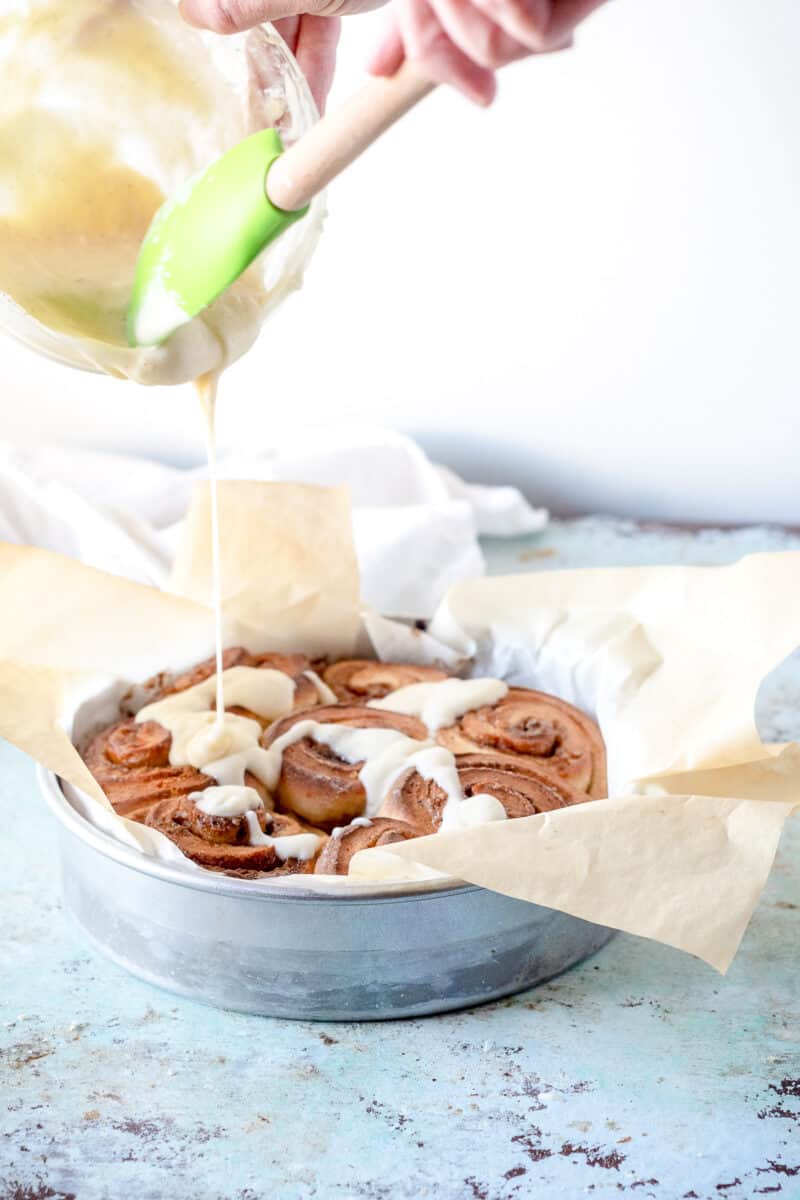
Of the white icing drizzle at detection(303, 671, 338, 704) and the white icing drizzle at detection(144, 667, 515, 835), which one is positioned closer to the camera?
the white icing drizzle at detection(144, 667, 515, 835)

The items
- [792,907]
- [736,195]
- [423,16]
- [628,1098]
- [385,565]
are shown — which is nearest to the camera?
[423,16]

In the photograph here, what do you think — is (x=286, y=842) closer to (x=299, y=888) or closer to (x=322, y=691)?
(x=299, y=888)

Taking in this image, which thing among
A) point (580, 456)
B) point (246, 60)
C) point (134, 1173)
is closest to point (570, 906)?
point (134, 1173)

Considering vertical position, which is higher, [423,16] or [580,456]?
[423,16]

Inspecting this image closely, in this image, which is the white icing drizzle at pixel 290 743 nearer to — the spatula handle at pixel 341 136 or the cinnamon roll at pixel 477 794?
the cinnamon roll at pixel 477 794

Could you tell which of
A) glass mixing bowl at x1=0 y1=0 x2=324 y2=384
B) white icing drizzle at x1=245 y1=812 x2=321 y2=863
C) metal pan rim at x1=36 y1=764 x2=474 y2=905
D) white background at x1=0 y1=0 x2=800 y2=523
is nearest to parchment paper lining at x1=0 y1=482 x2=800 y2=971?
metal pan rim at x1=36 y1=764 x2=474 y2=905

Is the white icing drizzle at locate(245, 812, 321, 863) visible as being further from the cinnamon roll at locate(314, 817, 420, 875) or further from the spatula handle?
the spatula handle

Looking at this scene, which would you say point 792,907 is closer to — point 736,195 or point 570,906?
point 570,906
